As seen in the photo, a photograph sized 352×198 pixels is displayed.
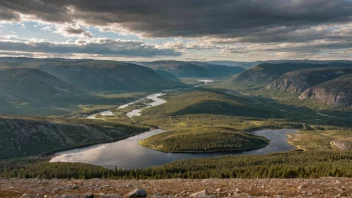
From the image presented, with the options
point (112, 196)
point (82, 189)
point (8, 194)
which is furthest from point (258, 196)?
point (8, 194)

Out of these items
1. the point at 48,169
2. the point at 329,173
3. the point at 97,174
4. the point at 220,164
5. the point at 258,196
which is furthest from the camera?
the point at 220,164

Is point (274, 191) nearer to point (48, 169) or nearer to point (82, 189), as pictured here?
point (82, 189)

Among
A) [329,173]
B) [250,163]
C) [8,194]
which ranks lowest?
[250,163]

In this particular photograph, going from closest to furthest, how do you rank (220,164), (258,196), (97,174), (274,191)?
1. (258,196)
2. (274,191)
3. (97,174)
4. (220,164)

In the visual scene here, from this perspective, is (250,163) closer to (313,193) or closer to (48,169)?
(48,169)

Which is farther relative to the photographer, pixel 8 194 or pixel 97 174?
pixel 97 174

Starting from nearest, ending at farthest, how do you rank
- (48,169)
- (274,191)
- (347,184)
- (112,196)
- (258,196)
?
(112,196)
(258,196)
(274,191)
(347,184)
(48,169)

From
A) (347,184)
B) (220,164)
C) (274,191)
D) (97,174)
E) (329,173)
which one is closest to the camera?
(274,191)

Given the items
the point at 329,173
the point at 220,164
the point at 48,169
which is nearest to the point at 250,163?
the point at 220,164

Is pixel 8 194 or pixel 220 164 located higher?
pixel 8 194
